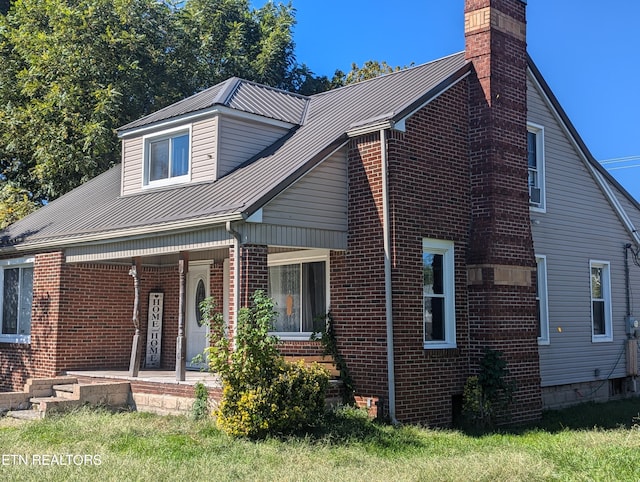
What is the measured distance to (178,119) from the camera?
14.8 meters

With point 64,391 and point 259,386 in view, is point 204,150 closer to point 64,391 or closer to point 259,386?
point 64,391

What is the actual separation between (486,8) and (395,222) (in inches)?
194

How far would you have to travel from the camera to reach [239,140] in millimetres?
14406

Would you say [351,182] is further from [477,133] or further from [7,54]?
[7,54]

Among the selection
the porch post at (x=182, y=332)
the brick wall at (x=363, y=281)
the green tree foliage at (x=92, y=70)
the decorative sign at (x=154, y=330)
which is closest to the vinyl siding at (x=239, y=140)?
the porch post at (x=182, y=332)

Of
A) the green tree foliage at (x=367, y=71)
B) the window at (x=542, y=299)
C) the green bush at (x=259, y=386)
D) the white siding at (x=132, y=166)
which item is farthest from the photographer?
the green tree foliage at (x=367, y=71)

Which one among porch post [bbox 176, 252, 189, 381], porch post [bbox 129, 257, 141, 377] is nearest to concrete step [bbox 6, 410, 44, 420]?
porch post [bbox 129, 257, 141, 377]

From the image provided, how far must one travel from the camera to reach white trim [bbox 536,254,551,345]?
15.0 m

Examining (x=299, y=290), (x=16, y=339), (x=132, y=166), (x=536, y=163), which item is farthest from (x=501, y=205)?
(x=16, y=339)

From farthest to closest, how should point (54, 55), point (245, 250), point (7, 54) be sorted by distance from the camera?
1. point (7, 54)
2. point (54, 55)
3. point (245, 250)

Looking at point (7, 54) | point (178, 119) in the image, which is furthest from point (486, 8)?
point (7, 54)

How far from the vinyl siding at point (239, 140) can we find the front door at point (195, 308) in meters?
3.16

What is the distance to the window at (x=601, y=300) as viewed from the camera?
55.1ft

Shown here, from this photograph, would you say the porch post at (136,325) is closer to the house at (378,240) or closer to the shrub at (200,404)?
the house at (378,240)
